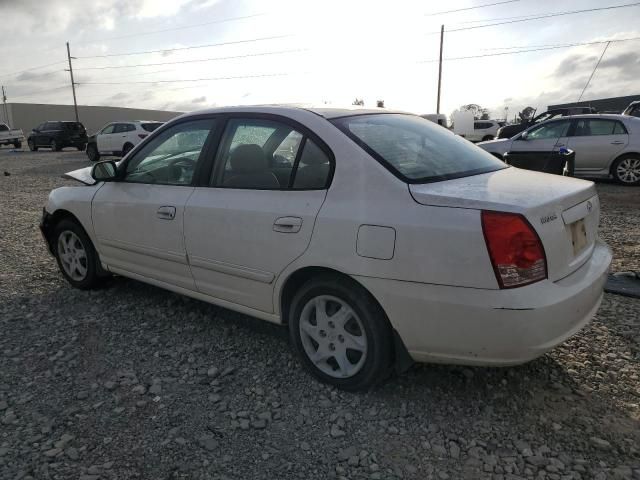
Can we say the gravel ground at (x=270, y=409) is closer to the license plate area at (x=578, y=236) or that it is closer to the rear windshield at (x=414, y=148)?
the license plate area at (x=578, y=236)

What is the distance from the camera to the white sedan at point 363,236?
7.60 feet

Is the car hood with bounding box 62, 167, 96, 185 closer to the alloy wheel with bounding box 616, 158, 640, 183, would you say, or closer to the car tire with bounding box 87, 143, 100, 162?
the alloy wheel with bounding box 616, 158, 640, 183

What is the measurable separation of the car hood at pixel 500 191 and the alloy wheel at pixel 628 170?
879cm

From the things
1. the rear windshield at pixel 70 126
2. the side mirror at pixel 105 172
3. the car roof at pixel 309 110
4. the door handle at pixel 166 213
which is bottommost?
the door handle at pixel 166 213

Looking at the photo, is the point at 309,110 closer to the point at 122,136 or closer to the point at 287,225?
the point at 287,225

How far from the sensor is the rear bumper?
228cm

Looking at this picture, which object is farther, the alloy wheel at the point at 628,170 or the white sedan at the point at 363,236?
the alloy wheel at the point at 628,170

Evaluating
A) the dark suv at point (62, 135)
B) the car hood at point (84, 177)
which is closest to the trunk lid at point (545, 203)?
the car hood at point (84, 177)

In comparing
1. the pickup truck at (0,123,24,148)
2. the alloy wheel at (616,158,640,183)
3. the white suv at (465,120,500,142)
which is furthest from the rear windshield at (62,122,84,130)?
the alloy wheel at (616,158,640,183)

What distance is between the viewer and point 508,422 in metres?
2.58

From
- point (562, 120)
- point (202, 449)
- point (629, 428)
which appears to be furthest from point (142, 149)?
point (562, 120)

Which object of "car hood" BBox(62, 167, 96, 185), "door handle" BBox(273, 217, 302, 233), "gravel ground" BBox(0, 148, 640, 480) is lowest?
"gravel ground" BBox(0, 148, 640, 480)

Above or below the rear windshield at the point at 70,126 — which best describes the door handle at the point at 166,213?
below

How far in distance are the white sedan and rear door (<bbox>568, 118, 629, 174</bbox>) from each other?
855cm
